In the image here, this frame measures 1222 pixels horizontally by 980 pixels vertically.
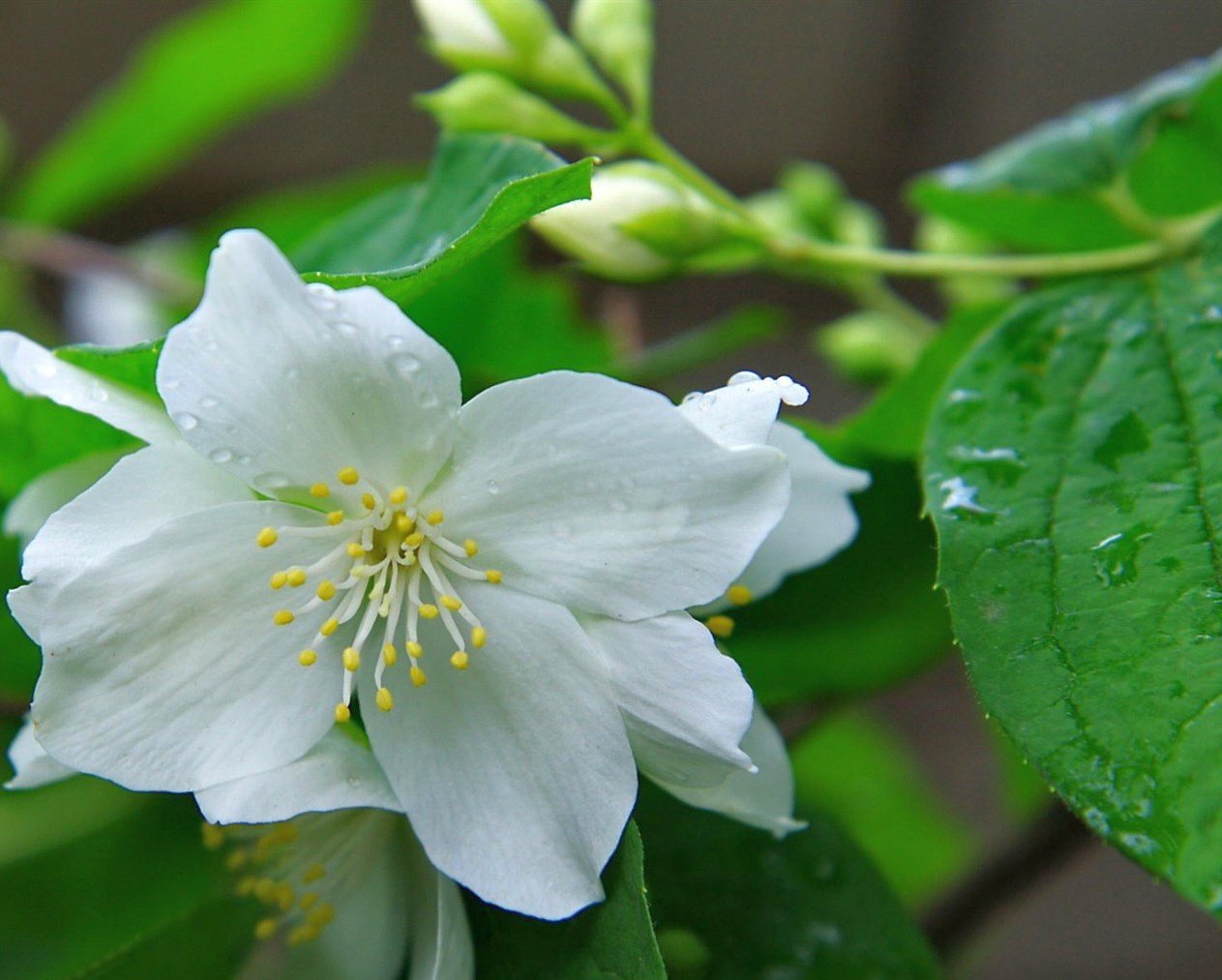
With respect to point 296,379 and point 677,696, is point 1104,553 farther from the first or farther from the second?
point 296,379

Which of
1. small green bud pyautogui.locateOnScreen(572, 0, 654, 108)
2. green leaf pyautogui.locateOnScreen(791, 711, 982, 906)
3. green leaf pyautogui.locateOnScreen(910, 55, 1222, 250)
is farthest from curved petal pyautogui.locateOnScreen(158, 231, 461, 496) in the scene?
green leaf pyautogui.locateOnScreen(791, 711, 982, 906)

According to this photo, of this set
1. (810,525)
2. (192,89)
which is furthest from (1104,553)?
(192,89)

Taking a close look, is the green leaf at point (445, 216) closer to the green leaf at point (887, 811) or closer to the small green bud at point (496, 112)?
the small green bud at point (496, 112)

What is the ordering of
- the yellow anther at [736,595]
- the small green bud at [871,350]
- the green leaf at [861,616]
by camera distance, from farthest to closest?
the small green bud at [871,350] → the green leaf at [861,616] → the yellow anther at [736,595]

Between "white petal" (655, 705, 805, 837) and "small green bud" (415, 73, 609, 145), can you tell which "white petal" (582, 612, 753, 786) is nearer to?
"white petal" (655, 705, 805, 837)

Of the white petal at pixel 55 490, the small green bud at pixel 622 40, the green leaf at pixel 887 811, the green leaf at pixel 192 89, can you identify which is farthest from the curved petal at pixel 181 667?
the green leaf at pixel 192 89

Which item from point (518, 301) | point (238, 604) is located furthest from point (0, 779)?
point (518, 301)
